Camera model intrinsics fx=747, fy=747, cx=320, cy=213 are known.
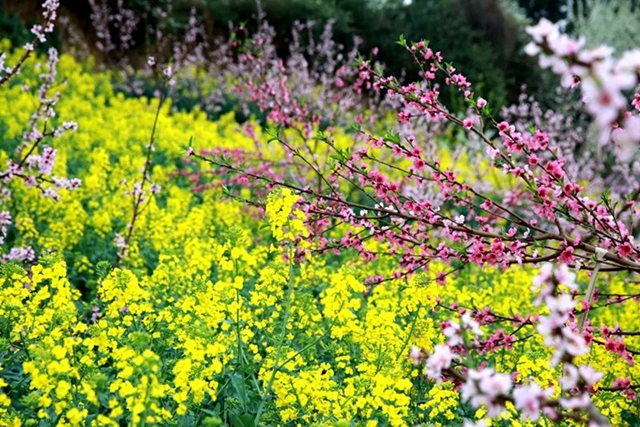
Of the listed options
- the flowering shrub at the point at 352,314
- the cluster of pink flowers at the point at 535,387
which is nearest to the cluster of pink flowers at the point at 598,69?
the flowering shrub at the point at 352,314

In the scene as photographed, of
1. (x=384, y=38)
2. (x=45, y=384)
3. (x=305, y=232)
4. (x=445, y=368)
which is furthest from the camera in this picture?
(x=384, y=38)

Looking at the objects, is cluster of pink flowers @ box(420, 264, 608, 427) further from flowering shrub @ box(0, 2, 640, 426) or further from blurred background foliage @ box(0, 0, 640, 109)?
blurred background foliage @ box(0, 0, 640, 109)

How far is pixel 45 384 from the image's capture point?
239cm

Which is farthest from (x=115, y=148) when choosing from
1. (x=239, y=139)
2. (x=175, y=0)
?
(x=175, y=0)

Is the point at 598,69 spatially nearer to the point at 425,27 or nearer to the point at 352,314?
the point at 352,314

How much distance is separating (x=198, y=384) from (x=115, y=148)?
22.0ft

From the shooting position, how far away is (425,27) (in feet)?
69.3

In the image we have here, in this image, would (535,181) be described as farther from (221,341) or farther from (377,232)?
(221,341)

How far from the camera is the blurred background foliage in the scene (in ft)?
59.1

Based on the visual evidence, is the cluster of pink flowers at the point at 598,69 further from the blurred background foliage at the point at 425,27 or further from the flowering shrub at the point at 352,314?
the blurred background foliage at the point at 425,27

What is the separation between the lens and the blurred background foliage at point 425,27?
59.1 feet

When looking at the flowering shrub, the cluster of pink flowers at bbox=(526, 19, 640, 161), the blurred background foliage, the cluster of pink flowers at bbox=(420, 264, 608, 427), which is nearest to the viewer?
the cluster of pink flowers at bbox=(526, 19, 640, 161)

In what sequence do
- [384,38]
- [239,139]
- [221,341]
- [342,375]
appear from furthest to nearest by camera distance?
[384,38] < [239,139] < [342,375] < [221,341]

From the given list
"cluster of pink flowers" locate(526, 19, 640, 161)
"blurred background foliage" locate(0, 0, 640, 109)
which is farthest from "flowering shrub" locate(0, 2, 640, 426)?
"blurred background foliage" locate(0, 0, 640, 109)
